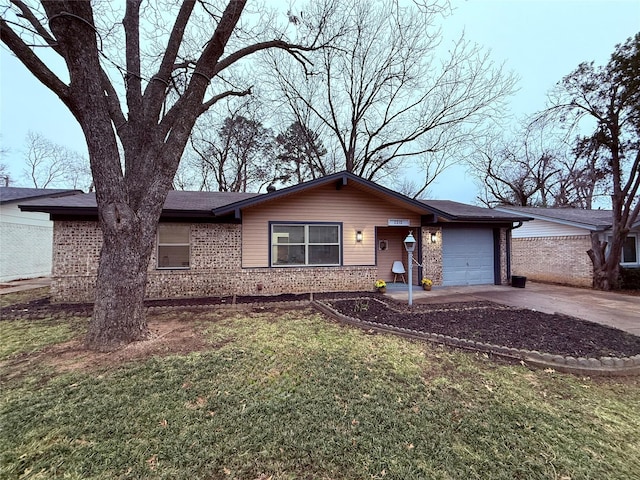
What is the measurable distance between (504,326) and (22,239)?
1799cm

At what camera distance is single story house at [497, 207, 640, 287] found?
1131 centimetres

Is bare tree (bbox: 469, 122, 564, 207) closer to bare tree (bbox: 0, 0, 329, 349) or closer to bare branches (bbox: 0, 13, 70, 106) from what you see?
bare tree (bbox: 0, 0, 329, 349)

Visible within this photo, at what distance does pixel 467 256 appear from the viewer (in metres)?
10.5

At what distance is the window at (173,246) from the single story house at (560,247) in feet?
45.9

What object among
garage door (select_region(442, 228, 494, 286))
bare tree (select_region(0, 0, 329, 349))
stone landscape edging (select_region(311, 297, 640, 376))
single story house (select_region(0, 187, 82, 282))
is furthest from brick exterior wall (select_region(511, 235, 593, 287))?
single story house (select_region(0, 187, 82, 282))

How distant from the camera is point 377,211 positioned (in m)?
9.45

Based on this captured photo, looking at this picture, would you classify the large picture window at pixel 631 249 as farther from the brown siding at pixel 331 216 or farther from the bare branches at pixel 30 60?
the bare branches at pixel 30 60

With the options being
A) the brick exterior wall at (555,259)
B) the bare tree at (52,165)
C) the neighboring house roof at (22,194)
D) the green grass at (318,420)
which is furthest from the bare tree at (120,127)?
the bare tree at (52,165)

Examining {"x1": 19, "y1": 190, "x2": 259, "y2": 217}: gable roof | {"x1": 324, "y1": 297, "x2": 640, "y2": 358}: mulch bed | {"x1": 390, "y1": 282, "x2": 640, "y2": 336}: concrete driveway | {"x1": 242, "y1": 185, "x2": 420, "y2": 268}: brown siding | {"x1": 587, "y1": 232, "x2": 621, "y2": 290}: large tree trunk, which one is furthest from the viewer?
{"x1": 587, "y1": 232, "x2": 621, "y2": 290}: large tree trunk

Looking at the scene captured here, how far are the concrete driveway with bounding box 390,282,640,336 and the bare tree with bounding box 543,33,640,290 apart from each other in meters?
3.06

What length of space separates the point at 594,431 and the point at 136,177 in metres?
6.67

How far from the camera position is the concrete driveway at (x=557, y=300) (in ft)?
20.0

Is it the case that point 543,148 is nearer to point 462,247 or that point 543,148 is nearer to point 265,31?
point 462,247

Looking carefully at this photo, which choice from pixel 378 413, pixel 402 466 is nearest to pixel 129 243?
pixel 378 413
